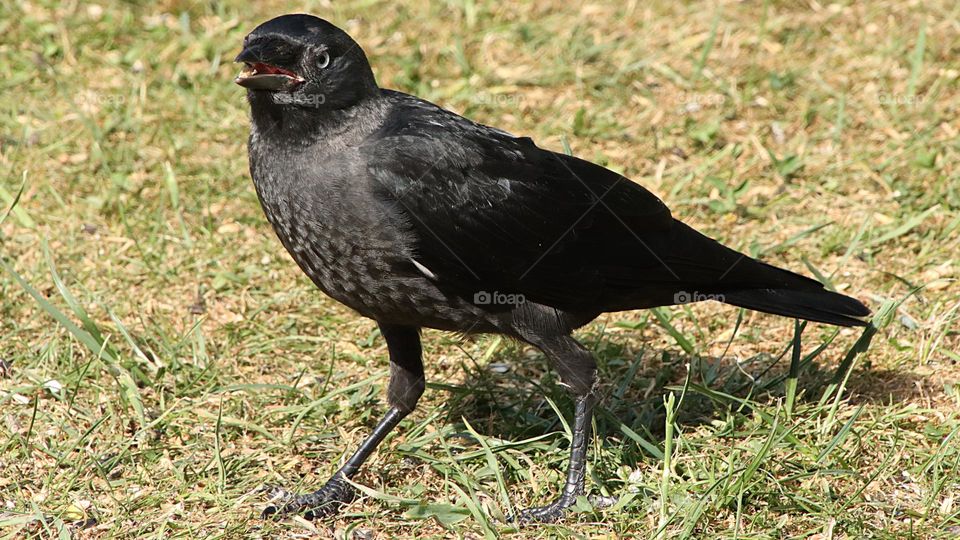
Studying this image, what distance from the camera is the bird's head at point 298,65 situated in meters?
3.78

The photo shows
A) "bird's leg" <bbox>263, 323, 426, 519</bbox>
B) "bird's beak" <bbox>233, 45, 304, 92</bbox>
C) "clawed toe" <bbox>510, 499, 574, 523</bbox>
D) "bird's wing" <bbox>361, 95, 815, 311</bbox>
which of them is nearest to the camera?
"bird's beak" <bbox>233, 45, 304, 92</bbox>

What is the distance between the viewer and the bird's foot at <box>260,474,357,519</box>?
4062 mm

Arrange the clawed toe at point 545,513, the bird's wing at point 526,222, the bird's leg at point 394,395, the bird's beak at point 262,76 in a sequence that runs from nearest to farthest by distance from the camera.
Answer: the bird's beak at point 262,76 → the bird's wing at point 526,222 → the clawed toe at point 545,513 → the bird's leg at point 394,395

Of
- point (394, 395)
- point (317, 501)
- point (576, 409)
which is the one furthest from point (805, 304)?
point (317, 501)

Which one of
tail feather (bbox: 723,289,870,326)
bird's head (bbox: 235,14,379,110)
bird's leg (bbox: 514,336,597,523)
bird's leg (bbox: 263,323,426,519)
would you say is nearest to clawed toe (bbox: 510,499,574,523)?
bird's leg (bbox: 514,336,597,523)

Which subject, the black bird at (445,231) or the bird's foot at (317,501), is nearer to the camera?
the black bird at (445,231)

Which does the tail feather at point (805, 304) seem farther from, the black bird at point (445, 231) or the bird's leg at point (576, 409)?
the bird's leg at point (576, 409)

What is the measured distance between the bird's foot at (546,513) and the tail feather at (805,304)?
101 cm

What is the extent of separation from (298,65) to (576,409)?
5.22ft

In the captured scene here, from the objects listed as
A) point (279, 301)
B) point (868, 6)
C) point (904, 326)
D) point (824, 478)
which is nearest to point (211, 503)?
point (279, 301)

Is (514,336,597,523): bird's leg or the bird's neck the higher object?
the bird's neck

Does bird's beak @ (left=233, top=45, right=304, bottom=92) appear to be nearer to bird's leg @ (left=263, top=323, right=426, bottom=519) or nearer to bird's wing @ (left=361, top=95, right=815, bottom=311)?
bird's wing @ (left=361, top=95, right=815, bottom=311)

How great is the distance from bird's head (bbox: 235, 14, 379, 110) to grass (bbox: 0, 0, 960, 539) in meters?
1.34

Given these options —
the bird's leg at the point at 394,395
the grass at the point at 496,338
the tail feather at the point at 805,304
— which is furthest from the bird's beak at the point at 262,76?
the tail feather at the point at 805,304
